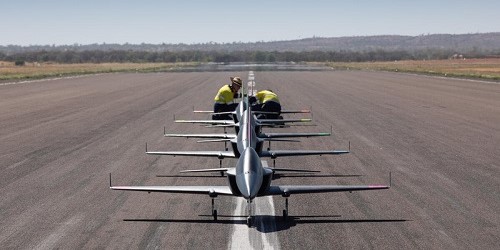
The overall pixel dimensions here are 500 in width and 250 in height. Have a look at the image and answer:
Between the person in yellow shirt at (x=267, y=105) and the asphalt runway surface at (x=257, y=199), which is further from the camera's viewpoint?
the person in yellow shirt at (x=267, y=105)

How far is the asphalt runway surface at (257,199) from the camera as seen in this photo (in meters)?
12.5

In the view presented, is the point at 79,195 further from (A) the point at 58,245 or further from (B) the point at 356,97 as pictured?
(B) the point at 356,97

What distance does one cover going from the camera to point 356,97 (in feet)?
178

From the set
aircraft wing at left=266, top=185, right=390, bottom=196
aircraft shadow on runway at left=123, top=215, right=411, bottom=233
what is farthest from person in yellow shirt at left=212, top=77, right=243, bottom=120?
aircraft wing at left=266, top=185, right=390, bottom=196

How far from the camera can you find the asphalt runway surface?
492 inches

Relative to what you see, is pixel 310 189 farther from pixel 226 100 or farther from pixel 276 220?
pixel 226 100

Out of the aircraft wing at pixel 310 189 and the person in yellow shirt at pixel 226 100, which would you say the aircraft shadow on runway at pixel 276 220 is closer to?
the aircraft wing at pixel 310 189

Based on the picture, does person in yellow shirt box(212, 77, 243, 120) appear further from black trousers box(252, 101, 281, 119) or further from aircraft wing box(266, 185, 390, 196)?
aircraft wing box(266, 185, 390, 196)

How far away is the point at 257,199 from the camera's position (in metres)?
15.5

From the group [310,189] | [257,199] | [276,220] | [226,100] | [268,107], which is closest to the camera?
[310,189]

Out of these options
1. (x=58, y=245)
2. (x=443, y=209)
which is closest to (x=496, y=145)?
(x=443, y=209)

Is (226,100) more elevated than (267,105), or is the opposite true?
(226,100)

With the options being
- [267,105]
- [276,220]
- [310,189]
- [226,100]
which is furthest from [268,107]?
[310,189]

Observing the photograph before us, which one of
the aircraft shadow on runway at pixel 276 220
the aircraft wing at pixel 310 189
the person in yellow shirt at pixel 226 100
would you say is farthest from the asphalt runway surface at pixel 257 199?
the person in yellow shirt at pixel 226 100
